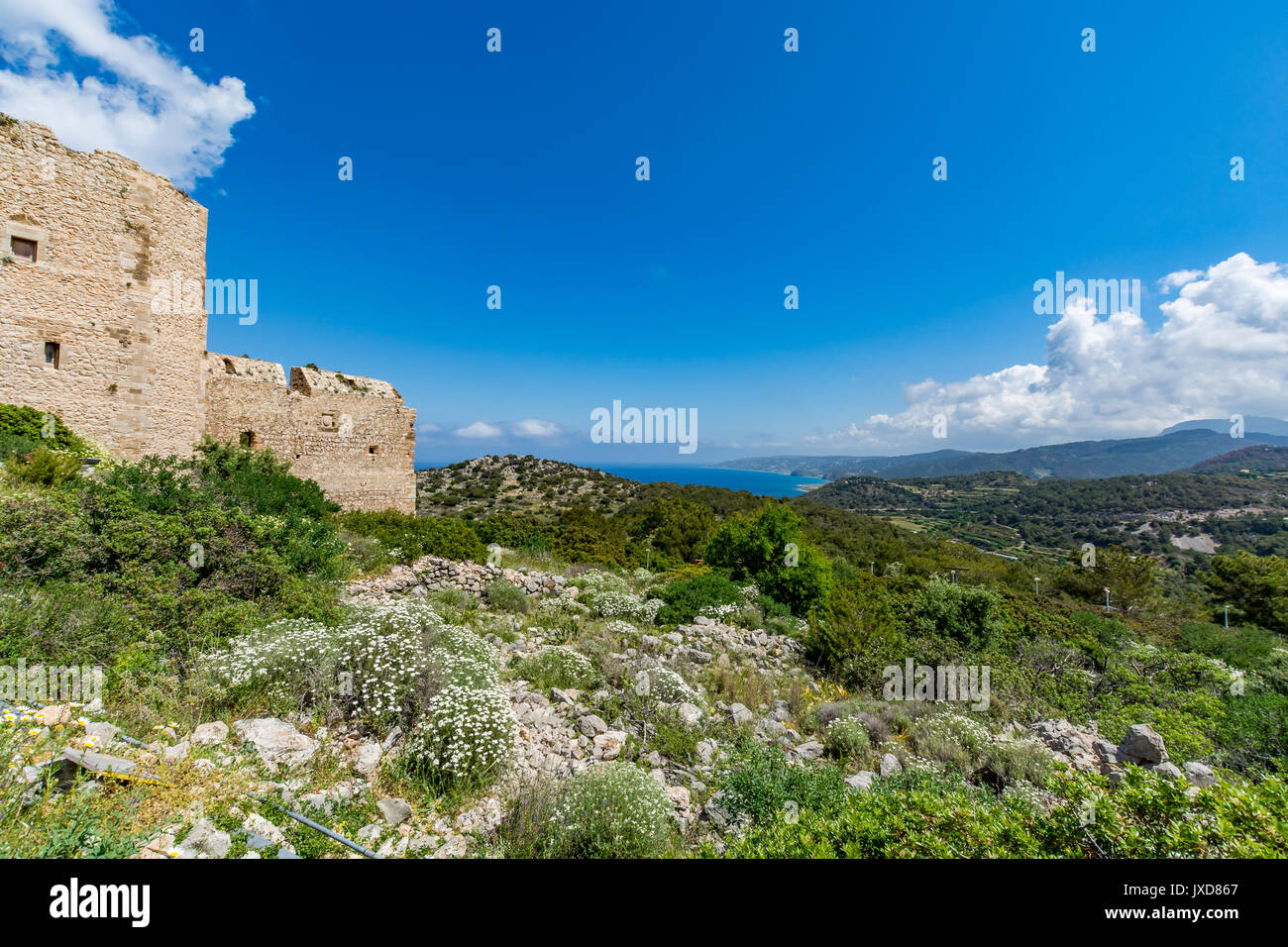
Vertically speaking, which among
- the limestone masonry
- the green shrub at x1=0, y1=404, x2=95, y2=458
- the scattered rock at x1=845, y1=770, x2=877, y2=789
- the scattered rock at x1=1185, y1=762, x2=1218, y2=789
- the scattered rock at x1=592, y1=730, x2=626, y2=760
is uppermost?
the limestone masonry

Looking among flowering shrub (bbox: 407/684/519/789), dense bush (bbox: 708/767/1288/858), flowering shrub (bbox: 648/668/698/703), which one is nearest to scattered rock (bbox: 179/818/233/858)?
flowering shrub (bbox: 407/684/519/789)

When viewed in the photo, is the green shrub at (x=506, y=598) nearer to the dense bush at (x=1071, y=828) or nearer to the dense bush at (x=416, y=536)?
the dense bush at (x=416, y=536)

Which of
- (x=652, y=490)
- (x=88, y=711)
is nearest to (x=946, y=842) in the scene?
(x=88, y=711)

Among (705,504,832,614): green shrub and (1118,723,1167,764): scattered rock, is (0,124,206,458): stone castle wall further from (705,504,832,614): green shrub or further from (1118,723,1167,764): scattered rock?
(1118,723,1167,764): scattered rock

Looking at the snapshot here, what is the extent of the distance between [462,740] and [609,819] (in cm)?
152

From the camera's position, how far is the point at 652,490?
128ft

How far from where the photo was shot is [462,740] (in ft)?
12.7

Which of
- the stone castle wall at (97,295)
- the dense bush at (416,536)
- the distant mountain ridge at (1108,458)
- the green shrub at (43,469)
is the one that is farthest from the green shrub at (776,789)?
the distant mountain ridge at (1108,458)

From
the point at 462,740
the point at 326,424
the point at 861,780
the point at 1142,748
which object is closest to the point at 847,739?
the point at 861,780

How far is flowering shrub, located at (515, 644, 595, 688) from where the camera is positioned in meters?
6.02

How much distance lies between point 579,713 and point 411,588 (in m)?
5.47

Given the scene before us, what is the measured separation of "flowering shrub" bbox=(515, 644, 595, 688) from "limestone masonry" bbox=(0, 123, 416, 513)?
1160 centimetres
